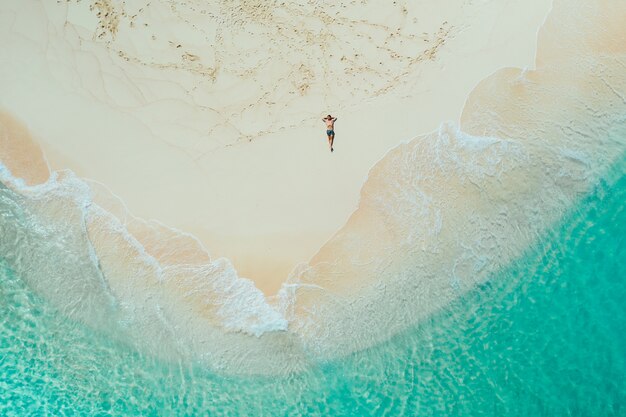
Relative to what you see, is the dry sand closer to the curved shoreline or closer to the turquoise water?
the curved shoreline

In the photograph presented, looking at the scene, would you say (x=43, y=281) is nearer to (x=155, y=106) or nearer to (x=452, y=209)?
(x=155, y=106)

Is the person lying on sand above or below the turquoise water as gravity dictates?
above

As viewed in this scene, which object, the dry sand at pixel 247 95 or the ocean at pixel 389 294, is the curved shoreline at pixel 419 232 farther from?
the dry sand at pixel 247 95

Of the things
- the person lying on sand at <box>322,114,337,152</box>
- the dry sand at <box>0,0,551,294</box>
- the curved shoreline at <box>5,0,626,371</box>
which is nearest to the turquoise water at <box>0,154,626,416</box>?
the curved shoreline at <box>5,0,626,371</box>

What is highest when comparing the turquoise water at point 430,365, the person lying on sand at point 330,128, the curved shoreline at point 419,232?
the person lying on sand at point 330,128

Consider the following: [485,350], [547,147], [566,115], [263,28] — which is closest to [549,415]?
[485,350]

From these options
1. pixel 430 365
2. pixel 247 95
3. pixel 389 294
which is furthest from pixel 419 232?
pixel 247 95

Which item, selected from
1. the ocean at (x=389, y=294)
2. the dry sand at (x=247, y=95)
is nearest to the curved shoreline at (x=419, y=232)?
the ocean at (x=389, y=294)
